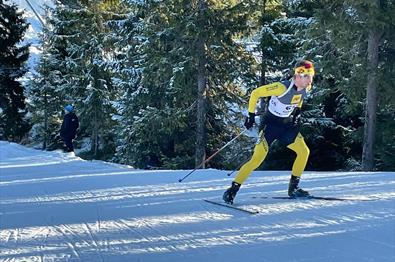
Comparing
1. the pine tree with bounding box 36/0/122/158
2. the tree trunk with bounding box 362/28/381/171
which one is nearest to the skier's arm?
the tree trunk with bounding box 362/28/381/171

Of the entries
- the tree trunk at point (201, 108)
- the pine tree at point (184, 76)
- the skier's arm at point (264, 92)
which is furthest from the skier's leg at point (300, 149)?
the tree trunk at point (201, 108)

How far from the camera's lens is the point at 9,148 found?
20.5 m

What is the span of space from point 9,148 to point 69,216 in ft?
49.5

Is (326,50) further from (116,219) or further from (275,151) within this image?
(116,219)

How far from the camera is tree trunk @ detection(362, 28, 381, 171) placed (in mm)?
18219

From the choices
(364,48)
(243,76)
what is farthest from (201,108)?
(364,48)

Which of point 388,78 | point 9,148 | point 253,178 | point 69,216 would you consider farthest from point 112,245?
point 9,148

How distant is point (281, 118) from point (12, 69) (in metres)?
32.1

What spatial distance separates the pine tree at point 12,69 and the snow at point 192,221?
28163 mm

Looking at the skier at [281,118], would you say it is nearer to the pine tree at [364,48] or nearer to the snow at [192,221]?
the snow at [192,221]

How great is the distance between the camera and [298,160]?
7.32 m

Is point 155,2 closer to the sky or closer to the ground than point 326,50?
closer to the sky

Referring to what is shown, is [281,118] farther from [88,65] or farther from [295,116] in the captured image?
[88,65]

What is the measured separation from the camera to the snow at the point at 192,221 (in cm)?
467
